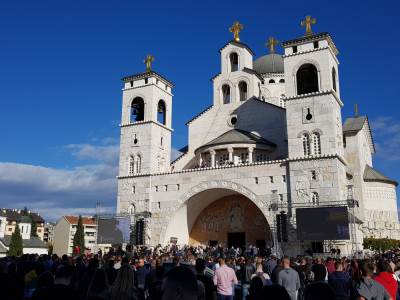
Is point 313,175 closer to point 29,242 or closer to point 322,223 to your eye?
point 322,223

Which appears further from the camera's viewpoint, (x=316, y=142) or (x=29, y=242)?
(x=29, y=242)

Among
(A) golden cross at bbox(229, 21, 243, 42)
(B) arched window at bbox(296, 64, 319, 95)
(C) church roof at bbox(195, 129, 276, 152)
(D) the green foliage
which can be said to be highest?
(A) golden cross at bbox(229, 21, 243, 42)

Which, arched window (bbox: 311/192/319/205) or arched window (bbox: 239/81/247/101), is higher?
arched window (bbox: 239/81/247/101)

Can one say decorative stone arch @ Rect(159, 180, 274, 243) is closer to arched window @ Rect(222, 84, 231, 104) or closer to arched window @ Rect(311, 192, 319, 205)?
arched window @ Rect(311, 192, 319, 205)

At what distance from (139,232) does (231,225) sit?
6970 millimetres

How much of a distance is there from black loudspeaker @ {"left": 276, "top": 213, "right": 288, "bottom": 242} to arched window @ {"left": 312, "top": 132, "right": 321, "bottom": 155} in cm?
465

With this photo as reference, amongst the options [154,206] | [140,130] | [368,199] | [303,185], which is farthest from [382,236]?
[140,130]

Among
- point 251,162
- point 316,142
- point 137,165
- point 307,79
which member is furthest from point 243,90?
point 137,165

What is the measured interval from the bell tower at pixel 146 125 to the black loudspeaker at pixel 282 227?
1115 cm

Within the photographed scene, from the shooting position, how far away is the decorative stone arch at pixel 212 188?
28812 mm

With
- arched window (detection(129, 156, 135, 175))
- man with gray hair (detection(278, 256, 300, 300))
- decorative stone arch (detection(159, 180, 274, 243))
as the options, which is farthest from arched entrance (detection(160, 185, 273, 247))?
man with gray hair (detection(278, 256, 300, 300))

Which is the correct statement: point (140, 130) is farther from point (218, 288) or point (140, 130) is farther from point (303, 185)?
point (218, 288)

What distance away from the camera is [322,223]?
25.4m

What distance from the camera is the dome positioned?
1825 inches
